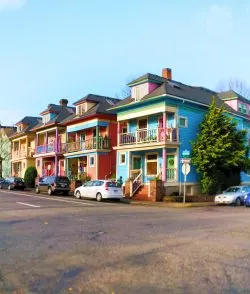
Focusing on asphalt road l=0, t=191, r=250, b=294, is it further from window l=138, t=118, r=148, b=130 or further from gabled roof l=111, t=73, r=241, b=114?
window l=138, t=118, r=148, b=130

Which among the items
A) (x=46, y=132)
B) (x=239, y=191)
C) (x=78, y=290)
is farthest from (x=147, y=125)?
(x=78, y=290)

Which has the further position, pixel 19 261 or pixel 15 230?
pixel 15 230

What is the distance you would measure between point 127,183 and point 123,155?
4846 mm

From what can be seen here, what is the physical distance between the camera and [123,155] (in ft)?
120

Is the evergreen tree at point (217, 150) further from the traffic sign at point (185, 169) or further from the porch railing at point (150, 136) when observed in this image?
the traffic sign at point (185, 169)

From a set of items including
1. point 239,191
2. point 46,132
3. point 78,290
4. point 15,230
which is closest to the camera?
point 78,290

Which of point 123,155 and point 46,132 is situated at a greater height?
point 46,132

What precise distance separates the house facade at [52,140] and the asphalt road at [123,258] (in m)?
34.7

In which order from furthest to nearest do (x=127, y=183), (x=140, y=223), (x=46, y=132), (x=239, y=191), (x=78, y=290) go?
(x=46, y=132), (x=127, y=183), (x=239, y=191), (x=140, y=223), (x=78, y=290)

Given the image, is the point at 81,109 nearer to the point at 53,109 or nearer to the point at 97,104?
the point at 97,104

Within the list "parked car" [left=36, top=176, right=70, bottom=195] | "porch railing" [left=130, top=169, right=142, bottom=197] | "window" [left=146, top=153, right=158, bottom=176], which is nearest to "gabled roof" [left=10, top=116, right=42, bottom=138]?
"parked car" [left=36, top=176, right=70, bottom=195]

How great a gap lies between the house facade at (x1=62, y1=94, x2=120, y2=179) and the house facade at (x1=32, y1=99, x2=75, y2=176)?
2769mm

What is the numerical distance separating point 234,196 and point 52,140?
29595mm

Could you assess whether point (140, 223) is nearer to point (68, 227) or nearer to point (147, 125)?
point (68, 227)
